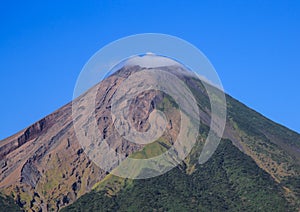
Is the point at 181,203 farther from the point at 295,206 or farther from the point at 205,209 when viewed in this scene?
the point at 295,206

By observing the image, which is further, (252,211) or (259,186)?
(259,186)

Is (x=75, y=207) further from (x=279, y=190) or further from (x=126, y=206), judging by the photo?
(x=279, y=190)

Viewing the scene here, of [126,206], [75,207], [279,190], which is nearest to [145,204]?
[126,206]

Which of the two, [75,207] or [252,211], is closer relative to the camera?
[252,211]

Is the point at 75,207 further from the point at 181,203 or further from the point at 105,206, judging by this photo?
the point at 181,203

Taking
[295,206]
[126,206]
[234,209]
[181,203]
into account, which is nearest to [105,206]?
[126,206]

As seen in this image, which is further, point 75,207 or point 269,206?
point 75,207
